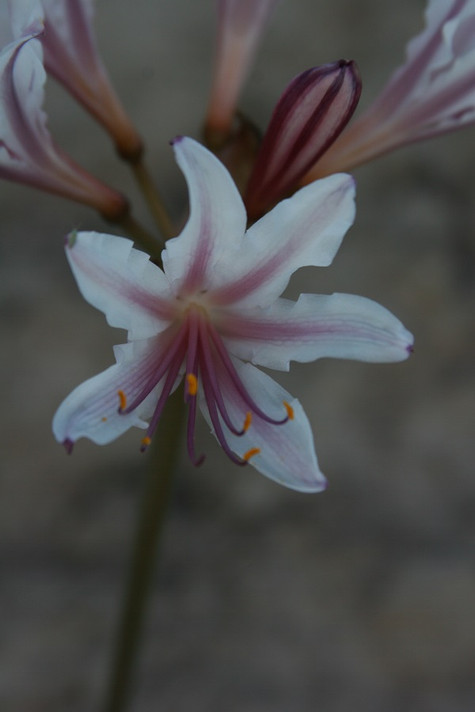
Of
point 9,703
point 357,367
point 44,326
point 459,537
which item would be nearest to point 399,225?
point 357,367

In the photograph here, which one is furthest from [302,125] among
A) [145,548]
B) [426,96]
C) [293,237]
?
[145,548]

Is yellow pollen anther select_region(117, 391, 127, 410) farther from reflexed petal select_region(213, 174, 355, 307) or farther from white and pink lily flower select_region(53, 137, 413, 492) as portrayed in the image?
reflexed petal select_region(213, 174, 355, 307)

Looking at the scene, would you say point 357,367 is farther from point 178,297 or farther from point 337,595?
point 178,297

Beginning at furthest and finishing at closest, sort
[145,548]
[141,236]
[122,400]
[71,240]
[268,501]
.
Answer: [268,501] → [145,548] → [141,236] → [122,400] → [71,240]

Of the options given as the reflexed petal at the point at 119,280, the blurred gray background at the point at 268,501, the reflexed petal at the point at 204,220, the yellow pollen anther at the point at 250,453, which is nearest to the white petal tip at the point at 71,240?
the reflexed petal at the point at 119,280

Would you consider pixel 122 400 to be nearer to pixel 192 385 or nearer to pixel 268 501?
pixel 192 385

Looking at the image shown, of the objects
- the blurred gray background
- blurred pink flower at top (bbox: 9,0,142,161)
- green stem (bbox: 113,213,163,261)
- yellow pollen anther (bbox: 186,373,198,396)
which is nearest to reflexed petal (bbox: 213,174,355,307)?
yellow pollen anther (bbox: 186,373,198,396)
